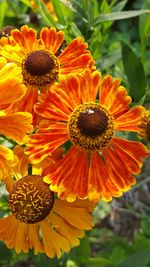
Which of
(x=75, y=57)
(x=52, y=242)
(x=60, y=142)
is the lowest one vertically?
(x=52, y=242)

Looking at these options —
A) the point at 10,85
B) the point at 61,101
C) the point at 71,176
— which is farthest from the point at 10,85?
the point at 71,176

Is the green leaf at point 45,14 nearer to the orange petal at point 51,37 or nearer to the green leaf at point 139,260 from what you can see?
the orange petal at point 51,37

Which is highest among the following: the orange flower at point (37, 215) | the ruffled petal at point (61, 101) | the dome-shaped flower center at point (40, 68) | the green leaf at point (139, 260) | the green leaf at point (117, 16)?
the green leaf at point (117, 16)

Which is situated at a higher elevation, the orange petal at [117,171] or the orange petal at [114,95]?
the orange petal at [114,95]

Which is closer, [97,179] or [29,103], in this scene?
[97,179]

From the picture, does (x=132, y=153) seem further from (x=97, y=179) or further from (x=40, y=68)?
(x=40, y=68)

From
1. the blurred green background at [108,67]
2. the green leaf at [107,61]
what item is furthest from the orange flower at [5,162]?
the green leaf at [107,61]

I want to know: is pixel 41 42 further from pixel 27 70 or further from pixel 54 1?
pixel 54 1

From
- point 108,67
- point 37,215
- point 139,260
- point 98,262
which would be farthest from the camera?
point 98,262

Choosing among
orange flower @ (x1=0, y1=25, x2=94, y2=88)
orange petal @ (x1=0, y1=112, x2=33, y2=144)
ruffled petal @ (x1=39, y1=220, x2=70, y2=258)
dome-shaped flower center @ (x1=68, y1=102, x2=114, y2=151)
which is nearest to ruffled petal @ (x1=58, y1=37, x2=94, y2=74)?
orange flower @ (x1=0, y1=25, x2=94, y2=88)

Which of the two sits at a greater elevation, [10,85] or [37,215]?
[10,85]
